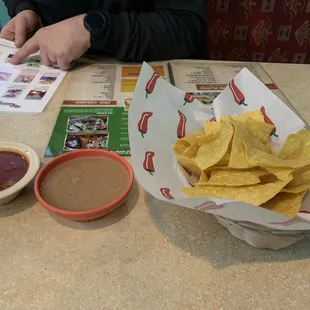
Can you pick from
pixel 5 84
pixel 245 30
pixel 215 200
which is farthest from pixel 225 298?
pixel 245 30

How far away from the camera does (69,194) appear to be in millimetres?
617

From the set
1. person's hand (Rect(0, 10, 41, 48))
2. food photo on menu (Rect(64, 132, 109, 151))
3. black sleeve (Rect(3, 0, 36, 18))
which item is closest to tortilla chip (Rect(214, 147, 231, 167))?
food photo on menu (Rect(64, 132, 109, 151))

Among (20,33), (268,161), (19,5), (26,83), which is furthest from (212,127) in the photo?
(19,5)

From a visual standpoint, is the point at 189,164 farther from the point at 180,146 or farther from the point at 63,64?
the point at 63,64

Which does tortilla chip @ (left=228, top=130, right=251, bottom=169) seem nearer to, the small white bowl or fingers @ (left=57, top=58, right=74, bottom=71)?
the small white bowl

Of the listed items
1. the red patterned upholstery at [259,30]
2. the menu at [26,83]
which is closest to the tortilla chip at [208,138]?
the menu at [26,83]

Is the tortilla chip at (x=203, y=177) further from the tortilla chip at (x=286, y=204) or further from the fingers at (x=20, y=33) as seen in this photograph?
the fingers at (x=20, y=33)

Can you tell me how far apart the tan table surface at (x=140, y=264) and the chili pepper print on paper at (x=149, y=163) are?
0.08 m

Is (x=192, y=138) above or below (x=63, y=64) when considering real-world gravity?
above

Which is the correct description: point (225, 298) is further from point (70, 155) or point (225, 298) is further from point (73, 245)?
point (70, 155)

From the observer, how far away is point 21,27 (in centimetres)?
119

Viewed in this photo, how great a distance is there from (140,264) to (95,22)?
0.72 m

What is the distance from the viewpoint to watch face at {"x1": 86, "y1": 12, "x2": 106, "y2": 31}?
1.08 metres

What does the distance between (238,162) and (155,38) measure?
0.66 metres
